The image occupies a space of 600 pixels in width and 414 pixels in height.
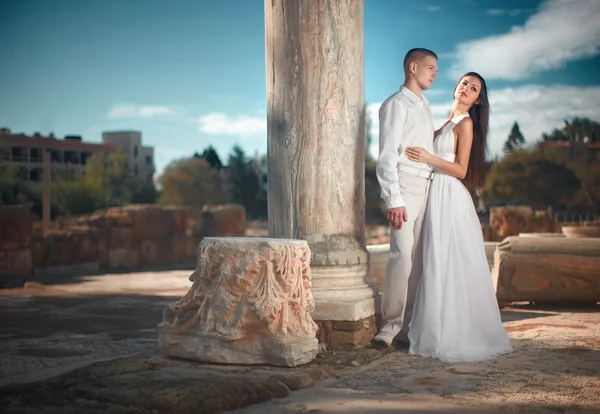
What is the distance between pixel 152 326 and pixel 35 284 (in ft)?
17.4

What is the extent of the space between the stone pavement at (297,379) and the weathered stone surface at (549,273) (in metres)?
1.50

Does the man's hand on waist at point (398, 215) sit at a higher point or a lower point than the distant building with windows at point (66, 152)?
lower

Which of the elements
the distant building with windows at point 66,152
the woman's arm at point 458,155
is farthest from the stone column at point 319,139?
the distant building with windows at point 66,152

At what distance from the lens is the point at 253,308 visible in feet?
14.6

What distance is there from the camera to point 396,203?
5.00 m

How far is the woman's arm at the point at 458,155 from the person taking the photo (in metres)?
5.14

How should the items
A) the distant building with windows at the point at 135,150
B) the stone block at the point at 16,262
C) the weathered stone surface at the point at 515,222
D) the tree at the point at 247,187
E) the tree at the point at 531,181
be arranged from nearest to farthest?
the stone block at the point at 16,262 < the weathered stone surface at the point at 515,222 < the tree at the point at 531,181 < the tree at the point at 247,187 < the distant building with windows at the point at 135,150

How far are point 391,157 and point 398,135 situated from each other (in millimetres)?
177

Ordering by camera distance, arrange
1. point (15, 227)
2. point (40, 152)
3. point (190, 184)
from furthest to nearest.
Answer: point (190, 184) → point (40, 152) → point (15, 227)

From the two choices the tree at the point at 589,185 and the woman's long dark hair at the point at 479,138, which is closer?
the woman's long dark hair at the point at 479,138

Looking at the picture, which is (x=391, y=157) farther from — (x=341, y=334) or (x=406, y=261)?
(x=341, y=334)

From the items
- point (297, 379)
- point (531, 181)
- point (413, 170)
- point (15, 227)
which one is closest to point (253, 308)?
point (297, 379)

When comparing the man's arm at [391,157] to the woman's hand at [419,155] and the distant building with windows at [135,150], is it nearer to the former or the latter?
the woman's hand at [419,155]

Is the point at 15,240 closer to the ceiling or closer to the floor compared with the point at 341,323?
closer to the ceiling
